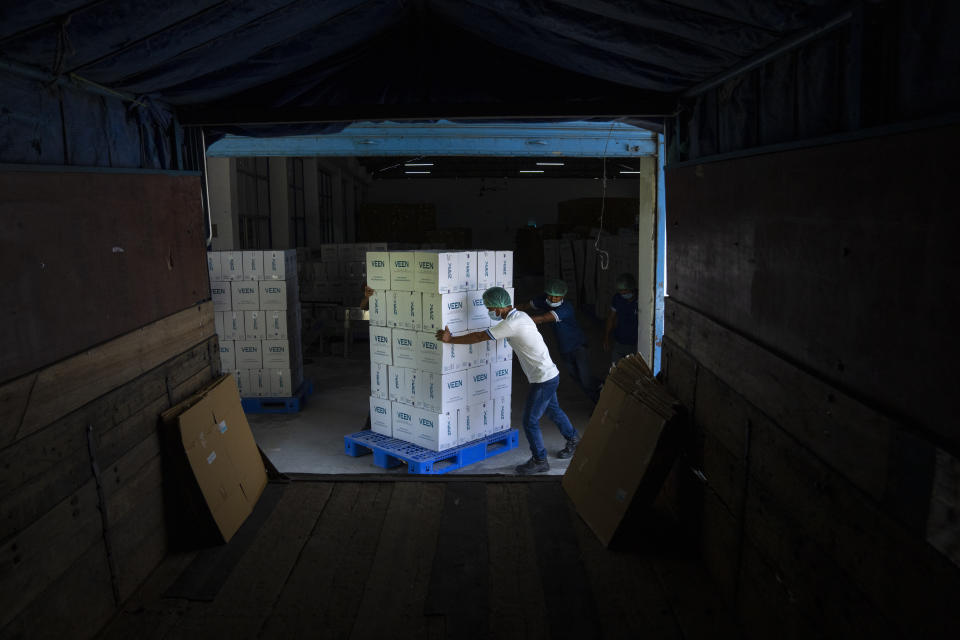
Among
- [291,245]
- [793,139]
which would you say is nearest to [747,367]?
[793,139]

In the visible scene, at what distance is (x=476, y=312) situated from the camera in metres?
7.06

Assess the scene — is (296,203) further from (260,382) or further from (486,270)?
(486,270)

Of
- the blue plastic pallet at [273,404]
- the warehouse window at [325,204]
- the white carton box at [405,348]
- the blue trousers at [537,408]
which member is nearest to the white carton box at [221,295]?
the blue plastic pallet at [273,404]

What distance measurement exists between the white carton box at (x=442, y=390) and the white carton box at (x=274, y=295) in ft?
9.95

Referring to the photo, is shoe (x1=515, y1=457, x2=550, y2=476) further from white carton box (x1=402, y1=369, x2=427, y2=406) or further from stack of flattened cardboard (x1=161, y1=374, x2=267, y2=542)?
stack of flattened cardboard (x1=161, y1=374, x2=267, y2=542)

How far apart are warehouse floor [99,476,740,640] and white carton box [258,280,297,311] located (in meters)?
4.83

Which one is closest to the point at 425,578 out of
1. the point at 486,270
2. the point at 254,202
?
the point at 486,270

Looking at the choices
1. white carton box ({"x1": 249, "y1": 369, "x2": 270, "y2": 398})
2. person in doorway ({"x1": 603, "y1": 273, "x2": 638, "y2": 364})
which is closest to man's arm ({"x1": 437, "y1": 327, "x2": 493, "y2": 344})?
person in doorway ({"x1": 603, "y1": 273, "x2": 638, "y2": 364})

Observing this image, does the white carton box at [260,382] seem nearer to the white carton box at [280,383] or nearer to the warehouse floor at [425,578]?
the white carton box at [280,383]

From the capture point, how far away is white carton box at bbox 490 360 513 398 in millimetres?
7463

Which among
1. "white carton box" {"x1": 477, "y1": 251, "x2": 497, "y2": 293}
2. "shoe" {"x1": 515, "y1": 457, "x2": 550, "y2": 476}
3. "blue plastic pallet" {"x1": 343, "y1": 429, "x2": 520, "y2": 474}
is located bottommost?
"shoe" {"x1": 515, "y1": 457, "x2": 550, "y2": 476}

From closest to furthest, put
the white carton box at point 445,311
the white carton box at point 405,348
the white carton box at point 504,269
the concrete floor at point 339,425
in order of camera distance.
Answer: the white carton box at point 445,311
the white carton box at point 405,348
the white carton box at point 504,269
the concrete floor at point 339,425

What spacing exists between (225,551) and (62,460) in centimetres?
138

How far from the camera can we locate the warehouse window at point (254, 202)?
1248 centimetres
